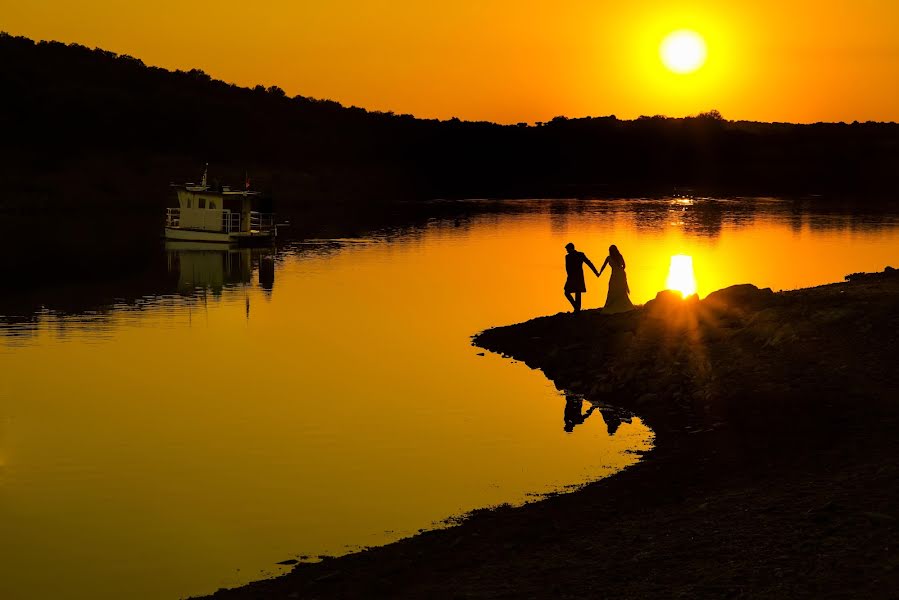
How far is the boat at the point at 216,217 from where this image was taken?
75.0 metres

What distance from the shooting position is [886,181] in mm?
197625

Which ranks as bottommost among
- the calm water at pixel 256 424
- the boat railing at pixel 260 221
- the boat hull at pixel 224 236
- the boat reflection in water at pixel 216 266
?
the calm water at pixel 256 424

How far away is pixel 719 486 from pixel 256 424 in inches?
399

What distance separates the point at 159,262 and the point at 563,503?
5109 centimetres

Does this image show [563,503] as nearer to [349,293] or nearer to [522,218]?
[349,293]

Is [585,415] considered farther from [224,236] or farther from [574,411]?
[224,236]

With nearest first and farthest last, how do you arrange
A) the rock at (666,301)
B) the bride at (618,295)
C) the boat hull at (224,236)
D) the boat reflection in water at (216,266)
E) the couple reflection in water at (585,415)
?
the couple reflection in water at (585,415), the rock at (666,301), the bride at (618,295), the boat reflection in water at (216,266), the boat hull at (224,236)

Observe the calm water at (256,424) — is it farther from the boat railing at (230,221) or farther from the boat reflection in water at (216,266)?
the boat railing at (230,221)

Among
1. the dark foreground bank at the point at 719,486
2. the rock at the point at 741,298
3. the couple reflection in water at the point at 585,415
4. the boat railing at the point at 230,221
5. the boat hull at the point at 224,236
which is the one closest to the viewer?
the dark foreground bank at the point at 719,486

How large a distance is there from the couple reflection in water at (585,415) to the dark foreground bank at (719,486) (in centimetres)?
38

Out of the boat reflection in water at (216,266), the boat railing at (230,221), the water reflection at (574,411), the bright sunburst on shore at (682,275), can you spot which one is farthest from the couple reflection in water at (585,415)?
the boat railing at (230,221)

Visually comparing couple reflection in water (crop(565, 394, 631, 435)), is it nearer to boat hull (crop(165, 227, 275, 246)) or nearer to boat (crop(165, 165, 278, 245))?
boat hull (crop(165, 227, 275, 246))

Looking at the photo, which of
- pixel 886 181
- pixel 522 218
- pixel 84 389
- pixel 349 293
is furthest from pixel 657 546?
pixel 886 181

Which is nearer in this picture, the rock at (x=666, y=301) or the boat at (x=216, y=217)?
the rock at (x=666, y=301)
